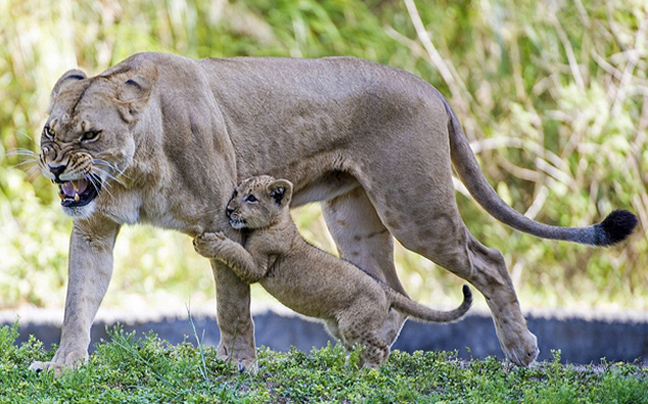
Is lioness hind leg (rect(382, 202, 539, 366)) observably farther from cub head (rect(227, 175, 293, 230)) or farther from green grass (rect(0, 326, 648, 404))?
cub head (rect(227, 175, 293, 230))

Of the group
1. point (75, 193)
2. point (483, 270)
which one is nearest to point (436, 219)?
point (483, 270)

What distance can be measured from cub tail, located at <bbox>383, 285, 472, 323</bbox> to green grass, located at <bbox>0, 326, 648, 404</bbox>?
0.89ft

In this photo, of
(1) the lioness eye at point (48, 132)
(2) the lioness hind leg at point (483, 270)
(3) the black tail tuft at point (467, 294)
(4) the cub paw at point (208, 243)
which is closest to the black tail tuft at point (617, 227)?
(2) the lioness hind leg at point (483, 270)

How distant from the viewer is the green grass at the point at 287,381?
424cm

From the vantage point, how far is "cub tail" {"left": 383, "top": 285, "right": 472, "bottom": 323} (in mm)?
5074

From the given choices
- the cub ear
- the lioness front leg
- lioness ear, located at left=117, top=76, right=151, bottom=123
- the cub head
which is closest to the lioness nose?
lioness ear, located at left=117, top=76, right=151, bottom=123

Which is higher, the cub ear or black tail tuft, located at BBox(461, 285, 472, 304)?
the cub ear

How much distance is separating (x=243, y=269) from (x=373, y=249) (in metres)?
1.39

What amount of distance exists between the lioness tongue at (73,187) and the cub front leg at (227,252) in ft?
1.91

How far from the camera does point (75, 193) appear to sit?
4.41m

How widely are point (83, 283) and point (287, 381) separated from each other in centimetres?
108

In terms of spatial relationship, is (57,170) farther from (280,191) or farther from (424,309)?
(424,309)

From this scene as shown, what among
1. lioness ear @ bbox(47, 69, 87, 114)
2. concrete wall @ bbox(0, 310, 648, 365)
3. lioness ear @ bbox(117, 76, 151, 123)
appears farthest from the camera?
concrete wall @ bbox(0, 310, 648, 365)

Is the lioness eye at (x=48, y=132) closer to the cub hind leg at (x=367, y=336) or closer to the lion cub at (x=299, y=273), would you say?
the lion cub at (x=299, y=273)
